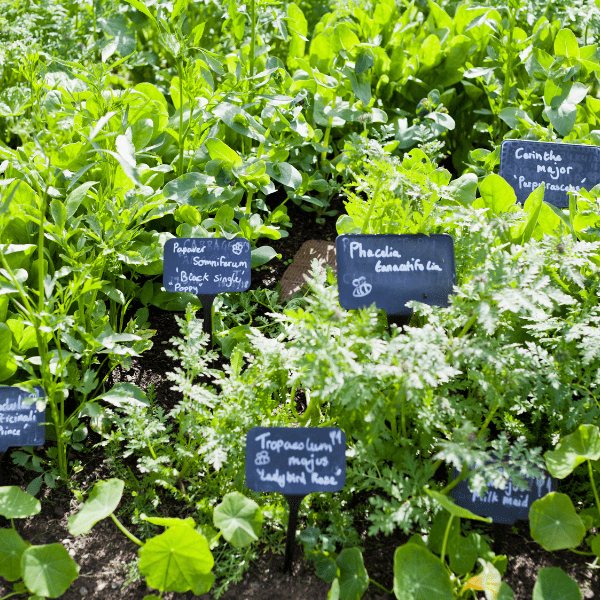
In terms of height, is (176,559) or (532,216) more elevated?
(532,216)

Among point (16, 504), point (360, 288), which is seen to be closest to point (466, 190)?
point (360, 288)

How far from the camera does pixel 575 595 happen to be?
1.06m

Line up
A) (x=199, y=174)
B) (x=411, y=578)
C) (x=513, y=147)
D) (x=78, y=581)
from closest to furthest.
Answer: (x=411, y=578)
(x=78, y=581)
(x=199, y=174)
(x=513, y=147)

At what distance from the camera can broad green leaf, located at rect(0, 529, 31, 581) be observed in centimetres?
110

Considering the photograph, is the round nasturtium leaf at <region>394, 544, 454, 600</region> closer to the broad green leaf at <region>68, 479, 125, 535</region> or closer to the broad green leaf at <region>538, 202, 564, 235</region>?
the broad green leaf at <region>68, 479, 125, 535</region>

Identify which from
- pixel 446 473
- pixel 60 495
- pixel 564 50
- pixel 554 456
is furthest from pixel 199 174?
pixel 564 50

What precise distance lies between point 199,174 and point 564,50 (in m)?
1.19

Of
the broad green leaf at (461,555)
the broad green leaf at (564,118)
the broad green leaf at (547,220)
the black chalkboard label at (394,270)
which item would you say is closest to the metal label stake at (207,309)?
the black chalkboard label at (394,270)

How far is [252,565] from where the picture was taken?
3.89 feet

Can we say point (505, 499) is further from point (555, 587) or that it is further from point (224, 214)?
point (224, 214)

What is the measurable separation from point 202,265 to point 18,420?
503 millimetres

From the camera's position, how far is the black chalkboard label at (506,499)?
1158 mm

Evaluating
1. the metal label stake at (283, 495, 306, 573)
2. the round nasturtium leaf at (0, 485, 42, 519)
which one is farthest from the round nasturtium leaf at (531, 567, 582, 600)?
the round nasturtium leaf at (0, 485, 42, 519)

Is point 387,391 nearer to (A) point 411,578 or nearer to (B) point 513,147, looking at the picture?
(A) point 411,578
